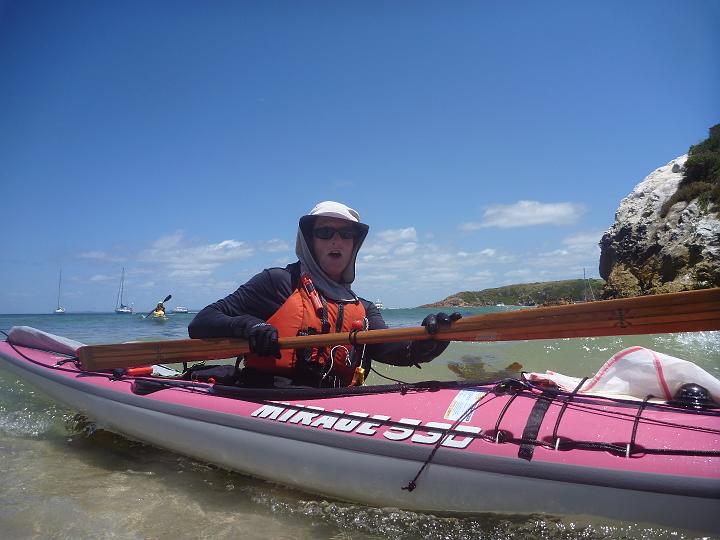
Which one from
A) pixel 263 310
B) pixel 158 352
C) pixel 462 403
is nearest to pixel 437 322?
pixel 462 403

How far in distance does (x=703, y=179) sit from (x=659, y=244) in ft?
13.0

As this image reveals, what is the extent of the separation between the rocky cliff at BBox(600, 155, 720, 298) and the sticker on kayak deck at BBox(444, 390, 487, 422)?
13971mm

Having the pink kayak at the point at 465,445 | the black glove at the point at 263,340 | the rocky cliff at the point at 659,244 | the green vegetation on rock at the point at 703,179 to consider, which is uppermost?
the green vegetation on rock at the point at 703,179

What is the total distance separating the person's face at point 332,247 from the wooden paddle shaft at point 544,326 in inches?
26.4

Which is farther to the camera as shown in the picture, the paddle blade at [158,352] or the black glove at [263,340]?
the paddle blade at [158,352]

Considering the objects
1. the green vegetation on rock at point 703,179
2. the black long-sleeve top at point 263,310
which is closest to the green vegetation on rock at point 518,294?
the green vegetation on rock at point 703,179

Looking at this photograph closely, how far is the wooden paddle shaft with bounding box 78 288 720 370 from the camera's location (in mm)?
1933

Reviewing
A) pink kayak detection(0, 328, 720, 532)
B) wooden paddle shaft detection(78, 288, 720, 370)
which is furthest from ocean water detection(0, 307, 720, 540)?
wooden paddle shaft detection(78, 288, 720, 370)

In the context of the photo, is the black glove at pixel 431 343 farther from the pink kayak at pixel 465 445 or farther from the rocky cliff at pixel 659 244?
the rocky cliff at pixel 659 244

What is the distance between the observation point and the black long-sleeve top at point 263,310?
2.99m

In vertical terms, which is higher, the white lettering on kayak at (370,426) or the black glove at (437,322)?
the black glove at (437,322)

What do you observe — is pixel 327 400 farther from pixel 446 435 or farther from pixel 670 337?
pixel 670 337

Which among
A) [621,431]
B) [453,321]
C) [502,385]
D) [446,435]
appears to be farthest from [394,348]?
[621,431]

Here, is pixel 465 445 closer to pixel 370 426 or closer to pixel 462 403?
pixel 462 403
